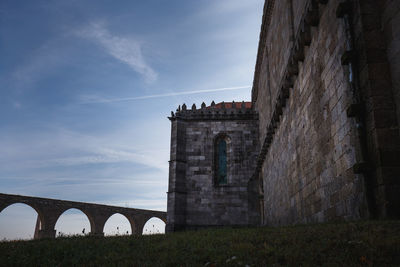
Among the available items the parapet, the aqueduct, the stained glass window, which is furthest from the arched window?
the aqueduct

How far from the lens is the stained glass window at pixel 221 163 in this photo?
991 inches

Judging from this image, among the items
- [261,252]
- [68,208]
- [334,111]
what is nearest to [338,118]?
[334,111]

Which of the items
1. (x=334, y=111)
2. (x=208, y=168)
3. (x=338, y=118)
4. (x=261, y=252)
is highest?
(x=208, y=168)

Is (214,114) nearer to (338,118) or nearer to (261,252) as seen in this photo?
(338,118)

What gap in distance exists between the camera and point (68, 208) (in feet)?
117

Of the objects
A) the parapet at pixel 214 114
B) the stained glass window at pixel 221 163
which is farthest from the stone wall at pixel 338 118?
the parapet at pixel 214 114

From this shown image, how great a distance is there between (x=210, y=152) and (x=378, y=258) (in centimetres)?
2170

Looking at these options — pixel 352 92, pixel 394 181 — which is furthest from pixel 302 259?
pixel 352 92

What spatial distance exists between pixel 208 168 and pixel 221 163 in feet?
3.93

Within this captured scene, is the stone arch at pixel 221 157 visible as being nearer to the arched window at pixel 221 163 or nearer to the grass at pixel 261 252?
the arched window at pixel 221 163

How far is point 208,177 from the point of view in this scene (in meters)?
24.8

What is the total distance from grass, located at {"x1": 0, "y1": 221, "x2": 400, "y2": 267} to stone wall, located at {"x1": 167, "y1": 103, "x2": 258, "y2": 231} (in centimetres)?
1686

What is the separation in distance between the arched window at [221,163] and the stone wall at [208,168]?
1.27ft

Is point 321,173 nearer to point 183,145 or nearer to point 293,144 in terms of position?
point 293,144
